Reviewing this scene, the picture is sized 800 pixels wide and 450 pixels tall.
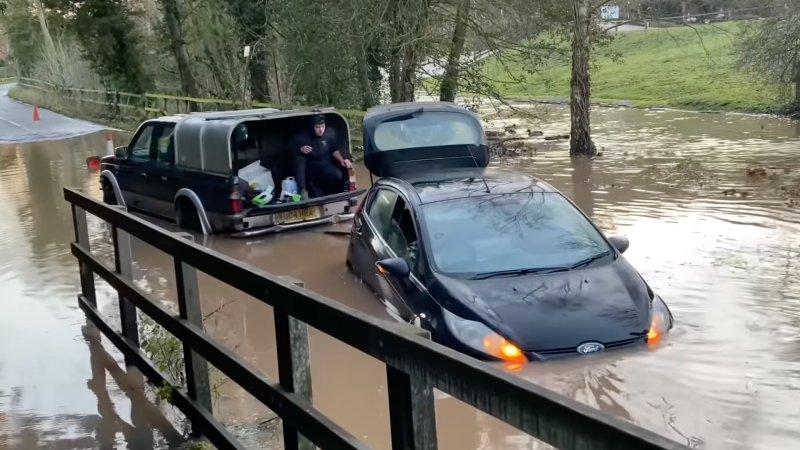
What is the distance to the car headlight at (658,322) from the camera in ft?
20.3

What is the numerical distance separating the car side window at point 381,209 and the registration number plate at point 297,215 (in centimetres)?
349

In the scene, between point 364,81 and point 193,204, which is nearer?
point 193,204

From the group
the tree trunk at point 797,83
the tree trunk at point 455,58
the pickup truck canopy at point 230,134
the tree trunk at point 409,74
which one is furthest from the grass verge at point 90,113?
the tree trunk at point 797,83

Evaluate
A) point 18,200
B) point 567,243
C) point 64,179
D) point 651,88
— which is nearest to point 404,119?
point 567,243

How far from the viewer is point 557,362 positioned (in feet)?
18.9

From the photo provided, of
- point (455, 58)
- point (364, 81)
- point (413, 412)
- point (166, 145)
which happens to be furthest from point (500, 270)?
point (364, 81)

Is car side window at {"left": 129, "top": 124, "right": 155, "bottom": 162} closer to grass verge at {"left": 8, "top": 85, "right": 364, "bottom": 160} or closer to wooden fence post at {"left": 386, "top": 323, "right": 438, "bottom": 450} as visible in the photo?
grass verge at {"left": 8, "top": 85, "right": 364, "bottom": 160}

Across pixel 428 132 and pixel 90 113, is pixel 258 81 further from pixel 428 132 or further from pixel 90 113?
pixel 428 132

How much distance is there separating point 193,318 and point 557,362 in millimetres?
2548

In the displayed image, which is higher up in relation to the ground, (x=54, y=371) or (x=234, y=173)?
(x=234, y=173)

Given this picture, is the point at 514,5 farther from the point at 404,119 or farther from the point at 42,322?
the point at 42,322

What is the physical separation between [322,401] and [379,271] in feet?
6.10

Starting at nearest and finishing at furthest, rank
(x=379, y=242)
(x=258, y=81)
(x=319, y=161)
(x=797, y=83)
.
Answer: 1. (x=379, y=242)
2. (x=319, y=161)
3. (x=797, y=83)
4. (x=258, y=81)

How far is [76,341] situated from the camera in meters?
7.32
